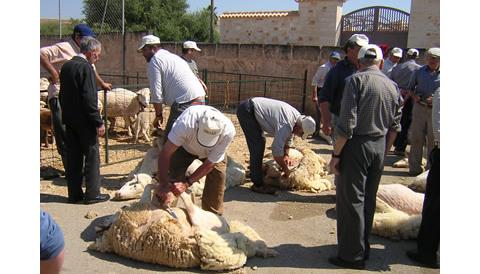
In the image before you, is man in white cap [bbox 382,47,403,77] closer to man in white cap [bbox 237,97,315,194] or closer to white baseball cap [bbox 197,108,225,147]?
man in white cap [bbox 237,97,315,194]

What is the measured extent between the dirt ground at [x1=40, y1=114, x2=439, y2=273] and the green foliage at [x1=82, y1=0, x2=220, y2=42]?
25.9 metres

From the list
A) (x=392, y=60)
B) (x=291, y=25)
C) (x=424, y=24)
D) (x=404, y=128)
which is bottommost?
(x=404, y=128)

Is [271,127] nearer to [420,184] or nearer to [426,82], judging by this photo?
[420,184]

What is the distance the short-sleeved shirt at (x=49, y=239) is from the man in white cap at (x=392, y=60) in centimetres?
833

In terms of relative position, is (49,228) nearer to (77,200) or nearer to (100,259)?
(100,259)

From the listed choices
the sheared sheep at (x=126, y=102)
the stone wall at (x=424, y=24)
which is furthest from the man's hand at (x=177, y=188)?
the stone wall at (x=424, y=24)

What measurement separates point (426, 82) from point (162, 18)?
32130 millimetres

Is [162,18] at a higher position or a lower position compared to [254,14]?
higher

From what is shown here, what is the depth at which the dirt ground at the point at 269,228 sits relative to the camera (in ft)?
14.1

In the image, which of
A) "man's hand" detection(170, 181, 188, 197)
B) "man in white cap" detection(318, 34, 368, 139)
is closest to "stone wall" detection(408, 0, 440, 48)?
"man in white cap" detection(318, 34, 368, 139)

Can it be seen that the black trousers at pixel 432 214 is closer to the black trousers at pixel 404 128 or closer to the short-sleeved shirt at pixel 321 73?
the black trousers at pixel 404 128

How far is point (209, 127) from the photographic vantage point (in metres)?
4.08

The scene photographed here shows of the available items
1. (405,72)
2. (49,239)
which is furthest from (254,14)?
(49,239)

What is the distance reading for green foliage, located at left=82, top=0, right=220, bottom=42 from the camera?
1296 inches
